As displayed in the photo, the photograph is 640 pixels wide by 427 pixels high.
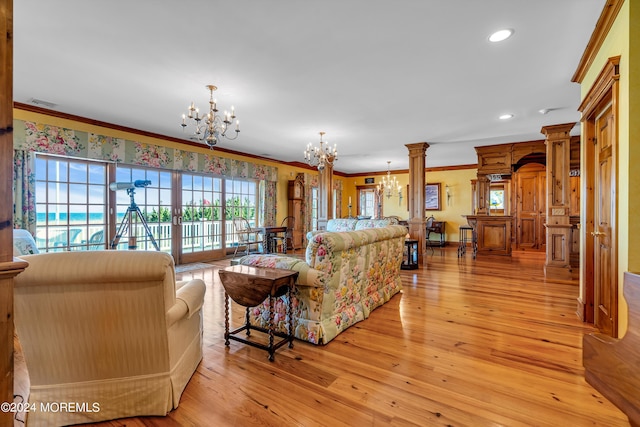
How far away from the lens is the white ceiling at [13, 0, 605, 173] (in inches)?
81.4

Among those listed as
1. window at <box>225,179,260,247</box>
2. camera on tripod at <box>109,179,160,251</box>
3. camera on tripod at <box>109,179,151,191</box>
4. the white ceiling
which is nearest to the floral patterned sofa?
the white ceiling

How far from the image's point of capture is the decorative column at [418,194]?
19.3 ft

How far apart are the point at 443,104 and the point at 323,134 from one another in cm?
211

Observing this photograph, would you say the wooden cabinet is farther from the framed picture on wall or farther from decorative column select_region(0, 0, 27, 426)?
decorative column select_region(0, 0, 27, 426)

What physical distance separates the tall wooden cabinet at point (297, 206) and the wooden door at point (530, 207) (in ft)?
18.4

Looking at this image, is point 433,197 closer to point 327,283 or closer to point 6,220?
point 327,283

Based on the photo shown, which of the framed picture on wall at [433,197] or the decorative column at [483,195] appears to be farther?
the framed picture on wall at [433,197]

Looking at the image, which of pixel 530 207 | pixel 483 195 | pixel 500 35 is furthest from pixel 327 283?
pixel 530 207

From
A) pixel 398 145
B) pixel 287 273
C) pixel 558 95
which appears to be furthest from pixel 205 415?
pixel 398 145

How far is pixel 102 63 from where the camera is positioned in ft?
9.03

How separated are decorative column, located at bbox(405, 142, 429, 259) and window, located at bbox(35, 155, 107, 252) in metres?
5.34

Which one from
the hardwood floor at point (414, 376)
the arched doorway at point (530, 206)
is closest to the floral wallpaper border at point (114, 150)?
the hardwood floor at point (414, 376)

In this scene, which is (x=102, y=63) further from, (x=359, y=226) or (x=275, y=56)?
(x=359, y=226)

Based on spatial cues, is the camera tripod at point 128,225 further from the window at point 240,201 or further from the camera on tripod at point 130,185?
the window at point 240,201
